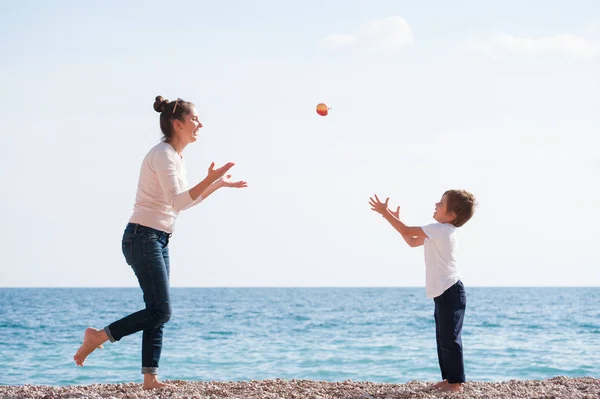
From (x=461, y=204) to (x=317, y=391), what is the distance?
169 centimetres

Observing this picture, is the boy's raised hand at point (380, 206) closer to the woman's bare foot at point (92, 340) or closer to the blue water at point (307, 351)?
the woman's bare foot at point (92, 340)

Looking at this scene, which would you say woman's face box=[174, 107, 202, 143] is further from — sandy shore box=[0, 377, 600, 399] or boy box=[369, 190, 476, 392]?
sandy shore box=[0, 377, 600, 399]

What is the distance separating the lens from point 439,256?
17.0ft

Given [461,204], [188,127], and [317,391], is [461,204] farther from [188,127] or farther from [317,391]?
[188,127]

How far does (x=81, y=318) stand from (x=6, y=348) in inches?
495

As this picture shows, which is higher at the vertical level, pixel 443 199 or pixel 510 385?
pixel 443 199

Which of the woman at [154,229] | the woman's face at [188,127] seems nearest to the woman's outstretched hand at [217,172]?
the woman at [154,229]

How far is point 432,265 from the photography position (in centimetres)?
521

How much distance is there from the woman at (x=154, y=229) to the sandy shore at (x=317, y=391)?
38cm

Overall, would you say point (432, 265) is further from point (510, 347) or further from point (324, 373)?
point (510, 347)

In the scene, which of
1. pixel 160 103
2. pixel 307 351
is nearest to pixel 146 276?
pixel 160 103

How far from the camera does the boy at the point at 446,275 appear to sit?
5.14 metres

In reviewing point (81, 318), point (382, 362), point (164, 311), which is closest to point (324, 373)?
point (382, 362)

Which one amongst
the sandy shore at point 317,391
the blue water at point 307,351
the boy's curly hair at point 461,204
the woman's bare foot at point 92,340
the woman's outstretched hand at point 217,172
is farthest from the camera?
the blue water at point 307,351
